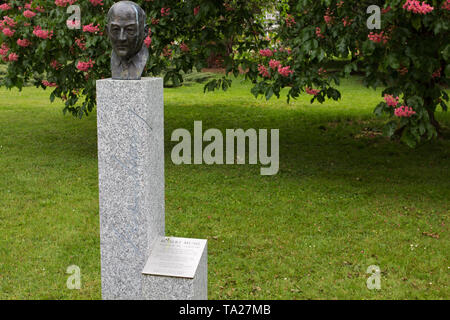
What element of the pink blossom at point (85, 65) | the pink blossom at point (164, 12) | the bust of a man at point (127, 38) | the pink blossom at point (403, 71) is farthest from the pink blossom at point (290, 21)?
the bust of a man at point (127, 38)

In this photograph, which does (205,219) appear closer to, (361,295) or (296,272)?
(296,272)

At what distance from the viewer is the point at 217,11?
25.6 feet

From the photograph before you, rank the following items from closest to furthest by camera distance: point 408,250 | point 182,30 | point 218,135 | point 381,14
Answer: point 408,250 → point 381,14 → point 182,30 → point 218,135

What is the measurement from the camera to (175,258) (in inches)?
164

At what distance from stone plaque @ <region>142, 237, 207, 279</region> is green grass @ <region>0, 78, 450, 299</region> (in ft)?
2.14

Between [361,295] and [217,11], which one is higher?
[217,11]

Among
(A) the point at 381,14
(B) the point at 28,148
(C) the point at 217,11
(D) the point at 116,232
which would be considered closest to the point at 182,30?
(C) the point at 217,11

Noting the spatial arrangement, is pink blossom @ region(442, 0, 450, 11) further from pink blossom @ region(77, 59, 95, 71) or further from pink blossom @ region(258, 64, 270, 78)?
pink blossom @ region(77, 59, 95, 71)

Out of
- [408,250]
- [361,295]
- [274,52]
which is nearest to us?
[361,295]

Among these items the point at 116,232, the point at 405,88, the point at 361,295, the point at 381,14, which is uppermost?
the point at 381,14

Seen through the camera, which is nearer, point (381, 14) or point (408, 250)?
point (408, 250)

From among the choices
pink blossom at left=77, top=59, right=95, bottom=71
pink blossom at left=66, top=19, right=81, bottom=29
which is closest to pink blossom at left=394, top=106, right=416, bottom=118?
pink blossom at left=77, top=59, right=95, bottom=71

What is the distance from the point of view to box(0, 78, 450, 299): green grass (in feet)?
16.0

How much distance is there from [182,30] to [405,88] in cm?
371
